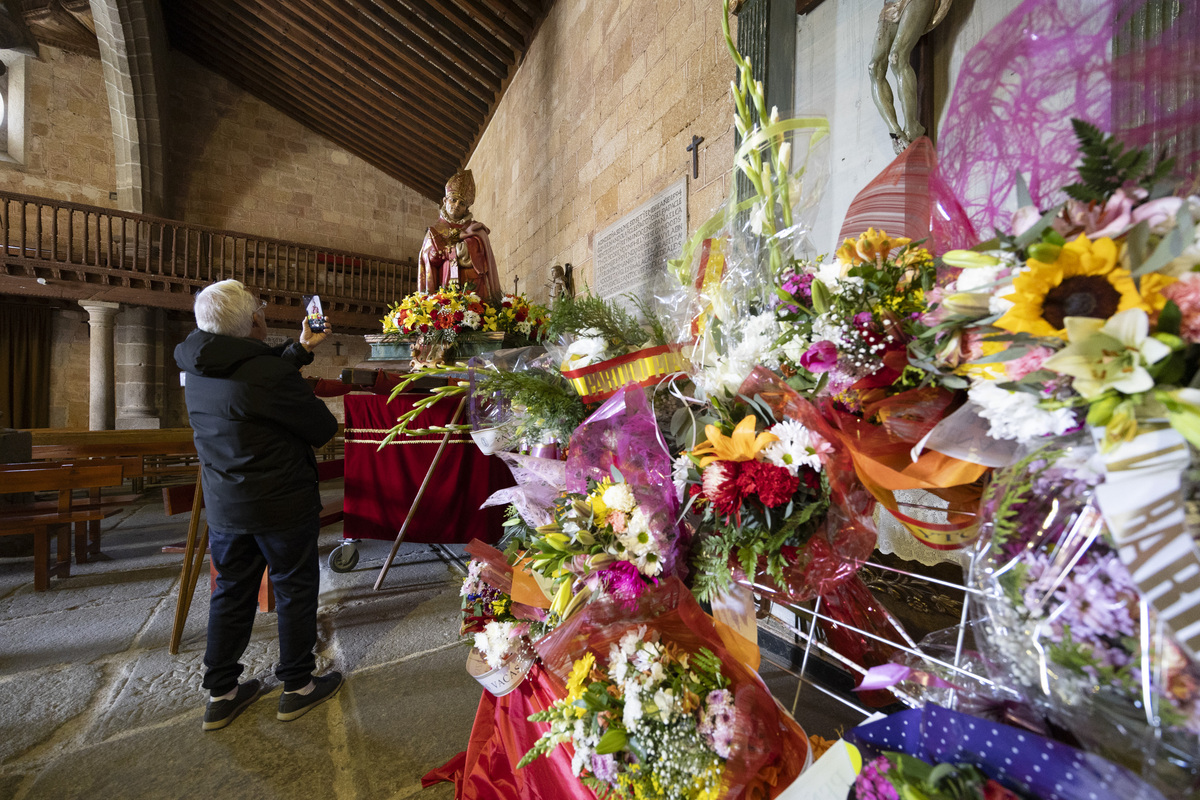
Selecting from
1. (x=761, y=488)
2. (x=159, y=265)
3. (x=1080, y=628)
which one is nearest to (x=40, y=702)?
(x=761, y=488)

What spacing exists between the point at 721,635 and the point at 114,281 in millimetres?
9456

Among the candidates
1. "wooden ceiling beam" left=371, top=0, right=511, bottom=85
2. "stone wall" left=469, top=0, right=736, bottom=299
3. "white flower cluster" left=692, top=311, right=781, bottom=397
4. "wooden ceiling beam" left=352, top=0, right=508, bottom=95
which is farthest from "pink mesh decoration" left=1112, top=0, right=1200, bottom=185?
"wooden ceiling beam" left=352, top=0, right=508, bottom=95

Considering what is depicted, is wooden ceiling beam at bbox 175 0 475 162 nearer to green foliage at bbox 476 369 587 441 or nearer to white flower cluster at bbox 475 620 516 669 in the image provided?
green foliage at bbox 476 369 587 441

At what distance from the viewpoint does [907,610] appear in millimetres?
1565

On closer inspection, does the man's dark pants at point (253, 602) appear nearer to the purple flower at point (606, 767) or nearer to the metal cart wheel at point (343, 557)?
the metal cart wheel at point (343, 557)

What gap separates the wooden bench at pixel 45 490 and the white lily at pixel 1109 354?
409cm

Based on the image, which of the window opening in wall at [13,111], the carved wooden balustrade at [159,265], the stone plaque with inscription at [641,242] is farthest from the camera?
the window opening in wall at [13,111]

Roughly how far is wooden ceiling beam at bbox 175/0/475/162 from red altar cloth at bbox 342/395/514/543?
6.07 metres

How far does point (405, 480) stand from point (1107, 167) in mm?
3071

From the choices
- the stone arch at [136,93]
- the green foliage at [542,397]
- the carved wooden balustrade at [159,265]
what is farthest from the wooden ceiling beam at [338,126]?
the green foliage at [542,397]

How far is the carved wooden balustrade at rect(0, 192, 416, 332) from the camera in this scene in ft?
22.2

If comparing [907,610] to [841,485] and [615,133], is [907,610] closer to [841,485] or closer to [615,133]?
[841,485]

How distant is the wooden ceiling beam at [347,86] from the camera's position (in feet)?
24.4

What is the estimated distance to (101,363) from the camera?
7367mm
